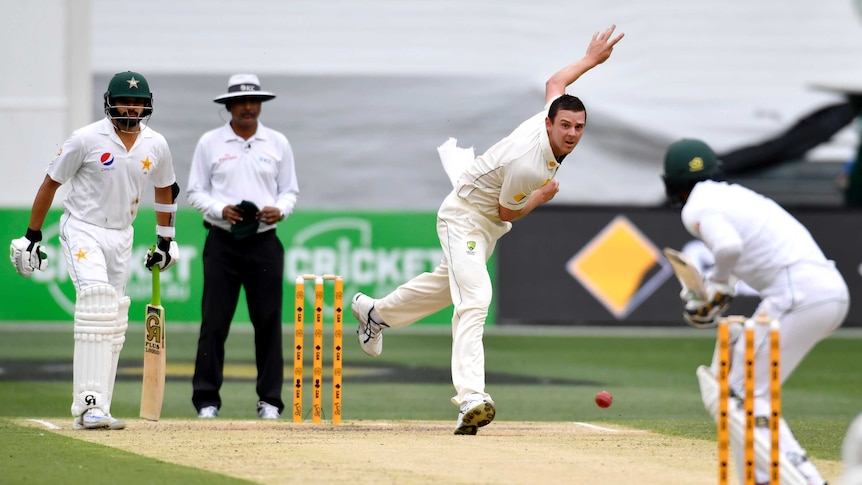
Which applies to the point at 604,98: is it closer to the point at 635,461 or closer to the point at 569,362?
the point at 569,362

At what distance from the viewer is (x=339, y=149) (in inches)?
818

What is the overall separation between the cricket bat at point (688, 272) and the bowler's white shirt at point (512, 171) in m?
1.90

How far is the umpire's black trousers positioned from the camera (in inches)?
332

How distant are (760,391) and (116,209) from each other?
11.8ft

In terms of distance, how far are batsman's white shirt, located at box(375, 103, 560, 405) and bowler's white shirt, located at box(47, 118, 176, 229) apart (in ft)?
5.31

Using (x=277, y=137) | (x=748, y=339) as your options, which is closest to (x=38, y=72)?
(x=277, y=137)

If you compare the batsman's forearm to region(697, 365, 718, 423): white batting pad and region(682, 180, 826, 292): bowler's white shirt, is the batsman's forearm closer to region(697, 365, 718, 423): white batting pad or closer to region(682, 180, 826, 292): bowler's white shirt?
region(682, 180, 826, 292): bowler's white shirt

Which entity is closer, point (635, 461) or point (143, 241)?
point (635, 461)

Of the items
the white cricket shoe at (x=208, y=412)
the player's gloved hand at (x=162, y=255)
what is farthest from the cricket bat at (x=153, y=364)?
the white cricket shoe at (x=208, y=412)

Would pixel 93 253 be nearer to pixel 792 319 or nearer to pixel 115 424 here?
pixel 115 424

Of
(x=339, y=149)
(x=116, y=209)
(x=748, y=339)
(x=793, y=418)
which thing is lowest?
(x=793, y=418)

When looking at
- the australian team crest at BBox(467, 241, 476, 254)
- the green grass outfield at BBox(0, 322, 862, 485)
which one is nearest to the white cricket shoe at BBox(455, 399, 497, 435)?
the australian team crest at BBox(467, 241, 476, 254)

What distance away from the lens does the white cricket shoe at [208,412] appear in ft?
27.1

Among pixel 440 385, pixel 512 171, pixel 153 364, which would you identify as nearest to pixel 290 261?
pixel 440 385
